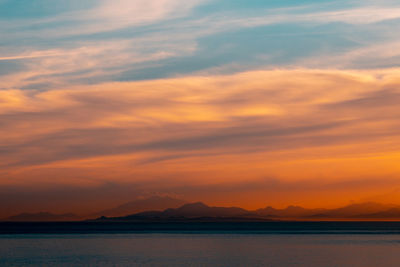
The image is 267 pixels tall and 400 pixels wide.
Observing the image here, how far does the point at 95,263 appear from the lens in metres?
49.8

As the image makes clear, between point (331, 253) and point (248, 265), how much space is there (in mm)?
16399

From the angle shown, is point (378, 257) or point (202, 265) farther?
point (378, 257)

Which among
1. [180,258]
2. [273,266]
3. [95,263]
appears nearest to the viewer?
[273,266]

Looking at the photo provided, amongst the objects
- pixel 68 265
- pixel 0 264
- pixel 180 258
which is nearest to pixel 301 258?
pixel 180 258

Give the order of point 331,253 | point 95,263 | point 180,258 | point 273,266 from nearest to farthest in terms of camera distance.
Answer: point 273,266 < point 95,263 < point 180,258 < point 331,253

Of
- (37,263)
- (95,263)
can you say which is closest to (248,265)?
(95,263)

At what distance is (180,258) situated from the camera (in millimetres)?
53562

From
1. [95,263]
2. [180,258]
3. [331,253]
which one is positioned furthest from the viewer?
[331,253]

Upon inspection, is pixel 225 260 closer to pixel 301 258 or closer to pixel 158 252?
pixel 301 258

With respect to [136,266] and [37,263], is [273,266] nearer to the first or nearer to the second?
[136,266]

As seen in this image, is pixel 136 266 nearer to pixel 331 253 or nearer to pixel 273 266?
pixel 273 266

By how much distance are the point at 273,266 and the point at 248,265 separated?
6.63ft

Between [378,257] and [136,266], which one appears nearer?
[136,266]

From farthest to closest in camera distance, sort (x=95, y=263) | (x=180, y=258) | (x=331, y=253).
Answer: (x=331, y=253), (x=180, y=258), (x=95, y=263)
